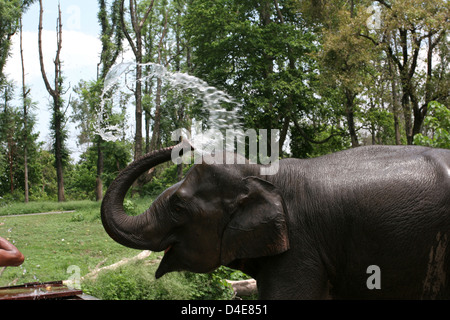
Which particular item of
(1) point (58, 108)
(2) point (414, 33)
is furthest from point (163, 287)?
(1) point (58, 108)

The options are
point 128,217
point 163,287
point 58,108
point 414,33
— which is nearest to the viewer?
point 128,217

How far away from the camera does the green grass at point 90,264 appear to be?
6.61m

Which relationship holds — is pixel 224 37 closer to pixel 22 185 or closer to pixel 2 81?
pixel 2 81

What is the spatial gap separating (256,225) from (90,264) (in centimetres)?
730

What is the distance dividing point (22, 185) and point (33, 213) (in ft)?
39.1

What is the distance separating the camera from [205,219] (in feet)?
9.27

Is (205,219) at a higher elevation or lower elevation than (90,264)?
higher

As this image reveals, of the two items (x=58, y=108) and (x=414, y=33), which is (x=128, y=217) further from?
(x=58, y=108)

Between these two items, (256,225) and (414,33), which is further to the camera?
(414,33)

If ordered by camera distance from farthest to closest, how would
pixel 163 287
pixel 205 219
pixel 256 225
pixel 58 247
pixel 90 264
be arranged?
pixel 58 247
pixel 90 264
pixel 163 287
pixel 205 219
pixel 256 225

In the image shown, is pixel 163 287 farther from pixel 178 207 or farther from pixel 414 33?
pixel 414 33


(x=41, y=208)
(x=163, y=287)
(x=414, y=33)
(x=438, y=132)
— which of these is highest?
(x=414, y=33)

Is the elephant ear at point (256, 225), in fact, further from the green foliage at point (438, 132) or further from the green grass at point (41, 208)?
the green grass at point (41, 208)
